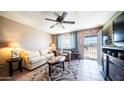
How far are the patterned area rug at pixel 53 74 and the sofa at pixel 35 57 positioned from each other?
0.43 ft

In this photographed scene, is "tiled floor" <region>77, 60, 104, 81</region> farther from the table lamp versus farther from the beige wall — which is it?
the table lamp

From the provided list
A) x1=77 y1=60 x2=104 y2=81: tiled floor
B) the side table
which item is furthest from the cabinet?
the side table

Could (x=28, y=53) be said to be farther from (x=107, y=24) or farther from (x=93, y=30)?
(x=107, y=24)

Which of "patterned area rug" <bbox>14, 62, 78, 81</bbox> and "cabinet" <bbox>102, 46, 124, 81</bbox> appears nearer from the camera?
"cabinet" <bbox>102, 46, 124, 81</bbox>

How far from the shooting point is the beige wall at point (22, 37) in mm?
1549

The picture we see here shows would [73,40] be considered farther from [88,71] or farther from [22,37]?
[22,37]

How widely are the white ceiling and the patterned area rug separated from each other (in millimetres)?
828

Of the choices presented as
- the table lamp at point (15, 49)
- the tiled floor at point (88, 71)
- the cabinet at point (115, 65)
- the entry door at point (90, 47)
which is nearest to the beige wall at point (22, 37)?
the table lamp at point (15, 49)

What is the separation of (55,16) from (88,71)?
1316 mm

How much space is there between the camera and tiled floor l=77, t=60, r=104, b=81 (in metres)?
1.44

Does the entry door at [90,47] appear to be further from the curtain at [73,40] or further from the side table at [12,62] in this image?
the side table at [12,62]

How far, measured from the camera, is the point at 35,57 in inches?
70.6

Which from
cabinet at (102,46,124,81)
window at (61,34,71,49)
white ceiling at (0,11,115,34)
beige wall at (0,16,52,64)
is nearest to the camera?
cabinet at (102,46,124,81)
